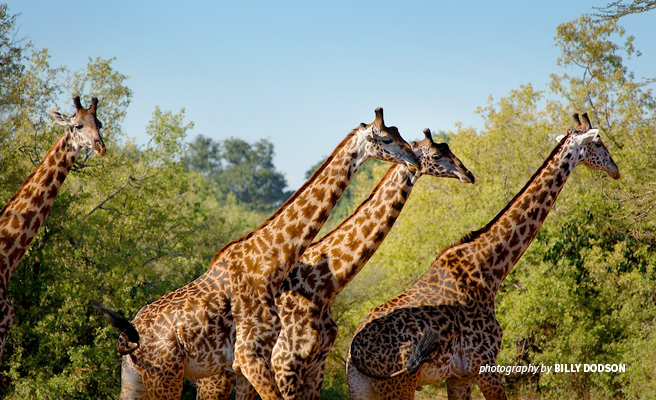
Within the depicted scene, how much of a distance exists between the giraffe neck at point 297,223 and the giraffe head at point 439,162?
84cm

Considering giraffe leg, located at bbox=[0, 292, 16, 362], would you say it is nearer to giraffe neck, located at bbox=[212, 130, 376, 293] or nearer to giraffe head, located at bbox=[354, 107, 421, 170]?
giraffe neck, located at bbox=[212, 130, 376, 293]

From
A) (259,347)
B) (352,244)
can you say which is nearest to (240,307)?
(259,347)

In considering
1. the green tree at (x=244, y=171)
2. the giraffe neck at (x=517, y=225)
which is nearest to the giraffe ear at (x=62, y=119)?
the giraffe neck at (x=517, y=225)

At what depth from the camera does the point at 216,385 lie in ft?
24.3

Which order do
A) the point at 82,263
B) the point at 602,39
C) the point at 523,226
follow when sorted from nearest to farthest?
the point at 523,226
the point at 82,263
the point at 602,39

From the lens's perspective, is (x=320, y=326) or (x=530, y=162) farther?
(x=530, y=162)

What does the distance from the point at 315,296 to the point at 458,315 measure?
1617 millimetres

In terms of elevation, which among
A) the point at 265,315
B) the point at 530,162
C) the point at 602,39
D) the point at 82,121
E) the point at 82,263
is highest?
the point at 602,39

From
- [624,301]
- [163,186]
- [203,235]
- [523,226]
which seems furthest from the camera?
[203,235]

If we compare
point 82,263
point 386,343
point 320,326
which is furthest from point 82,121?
point 82,263

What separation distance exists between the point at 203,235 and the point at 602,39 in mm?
12297

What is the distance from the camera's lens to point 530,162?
1812 centimetres

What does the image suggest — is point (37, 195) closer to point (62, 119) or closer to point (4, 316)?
point (62, 119)

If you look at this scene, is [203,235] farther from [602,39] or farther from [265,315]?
[265,315]
